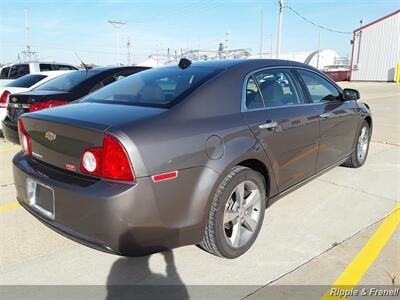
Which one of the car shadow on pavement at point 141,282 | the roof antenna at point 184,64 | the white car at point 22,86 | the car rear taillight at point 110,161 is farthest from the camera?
the white car at point 22,86

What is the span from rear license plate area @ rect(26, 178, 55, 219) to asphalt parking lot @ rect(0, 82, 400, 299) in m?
0.50

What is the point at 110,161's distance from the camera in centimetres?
210

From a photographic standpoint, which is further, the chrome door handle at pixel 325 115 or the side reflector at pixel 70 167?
the chrome door handle at pixel 325 115

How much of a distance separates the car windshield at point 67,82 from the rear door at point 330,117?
351 centimetres

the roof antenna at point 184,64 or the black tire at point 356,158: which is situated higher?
the roof antenna at point 184,64

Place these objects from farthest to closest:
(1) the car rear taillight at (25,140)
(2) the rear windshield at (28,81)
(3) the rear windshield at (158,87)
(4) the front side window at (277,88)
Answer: (2) the rear windshield at (28,81), (4) the front side window at (277,88), (1) the car rear taillight at (25,140), (3) the rear windshield at (158,87)

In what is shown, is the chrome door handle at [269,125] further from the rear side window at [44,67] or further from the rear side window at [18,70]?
Result: the rear side window at [18,70]

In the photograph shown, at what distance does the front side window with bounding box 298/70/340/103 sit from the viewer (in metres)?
3.80

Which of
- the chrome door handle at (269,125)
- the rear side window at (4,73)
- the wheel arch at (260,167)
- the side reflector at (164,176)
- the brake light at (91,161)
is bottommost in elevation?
the wheel arch at (260,167)

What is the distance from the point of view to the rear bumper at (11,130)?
5008 mm

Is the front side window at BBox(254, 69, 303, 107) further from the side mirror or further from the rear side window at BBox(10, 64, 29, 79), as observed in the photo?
the rear side window at BBox(10, 64, 29, 79)

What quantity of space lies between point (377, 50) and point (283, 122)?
35007mm

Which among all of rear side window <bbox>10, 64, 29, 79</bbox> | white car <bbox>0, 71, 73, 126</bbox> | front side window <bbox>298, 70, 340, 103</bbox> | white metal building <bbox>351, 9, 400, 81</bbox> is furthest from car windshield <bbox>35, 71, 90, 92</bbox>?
white metal building <bbox>351, 9, 400, 81</bbox>

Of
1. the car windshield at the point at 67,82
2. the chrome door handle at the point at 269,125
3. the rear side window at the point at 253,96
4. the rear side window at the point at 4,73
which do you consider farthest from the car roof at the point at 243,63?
the rear side window at the point at 4,73
